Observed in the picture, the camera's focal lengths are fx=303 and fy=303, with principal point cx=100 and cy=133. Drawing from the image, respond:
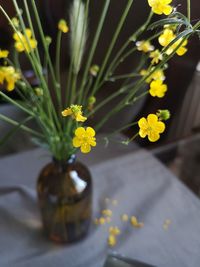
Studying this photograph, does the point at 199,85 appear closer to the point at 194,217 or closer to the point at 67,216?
the point at 194,217

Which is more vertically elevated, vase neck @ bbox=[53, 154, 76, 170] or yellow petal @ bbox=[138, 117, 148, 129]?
yellow petal @ bbox=[138, 117, 148, 129]

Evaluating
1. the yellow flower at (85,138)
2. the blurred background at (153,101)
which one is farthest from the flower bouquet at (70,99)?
the blurred background at (153,101)

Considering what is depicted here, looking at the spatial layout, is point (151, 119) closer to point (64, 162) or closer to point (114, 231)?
point (64, 162)

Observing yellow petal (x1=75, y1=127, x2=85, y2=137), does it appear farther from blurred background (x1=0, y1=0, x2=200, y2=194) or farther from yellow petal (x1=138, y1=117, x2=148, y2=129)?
blurred background (x1=0, y1=0, x2=200, y2=194)

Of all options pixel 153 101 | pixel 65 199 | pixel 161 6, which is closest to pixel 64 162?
pixel 65 199

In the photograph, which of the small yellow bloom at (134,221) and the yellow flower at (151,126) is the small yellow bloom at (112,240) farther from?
the yellow flower at (151,126)

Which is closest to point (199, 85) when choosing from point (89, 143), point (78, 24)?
point (78, 24)

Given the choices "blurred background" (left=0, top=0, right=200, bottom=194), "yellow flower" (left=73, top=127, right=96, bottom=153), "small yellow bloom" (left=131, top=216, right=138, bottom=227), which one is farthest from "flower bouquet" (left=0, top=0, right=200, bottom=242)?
"blurred background" (left=0, top=0, right=200, bottom=194)
